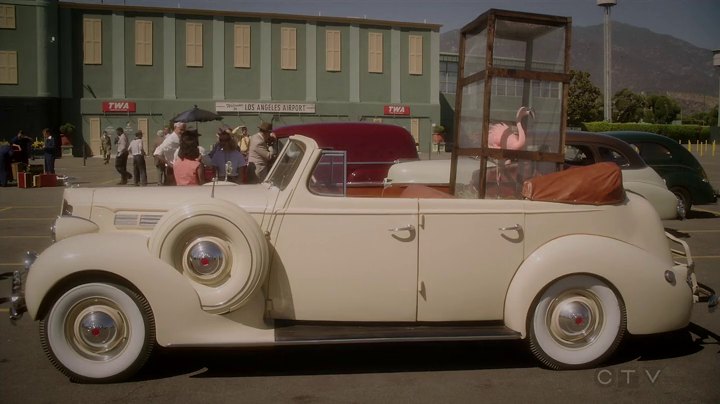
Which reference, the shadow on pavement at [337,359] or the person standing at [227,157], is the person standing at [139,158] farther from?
the shadow on pavement at [337,359]

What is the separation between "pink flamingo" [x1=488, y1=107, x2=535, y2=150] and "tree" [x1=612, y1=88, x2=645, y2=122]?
7382 centimetres

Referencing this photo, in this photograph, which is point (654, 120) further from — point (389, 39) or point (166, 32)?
point (166, 32)

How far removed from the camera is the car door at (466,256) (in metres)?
4.38

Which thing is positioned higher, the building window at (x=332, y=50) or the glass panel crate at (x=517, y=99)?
the building window at (x=332, y=50)

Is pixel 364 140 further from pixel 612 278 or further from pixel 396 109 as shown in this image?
pixel 396 109

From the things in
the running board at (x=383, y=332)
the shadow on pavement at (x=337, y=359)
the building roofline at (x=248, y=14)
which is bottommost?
the shadow on pavement at (x=337, y=359)

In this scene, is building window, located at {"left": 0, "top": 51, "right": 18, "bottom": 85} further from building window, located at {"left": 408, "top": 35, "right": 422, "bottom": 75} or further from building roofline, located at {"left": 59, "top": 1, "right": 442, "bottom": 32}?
building window, located at {"left": 408, "top": 35, "right": 422, "bottom": 75}

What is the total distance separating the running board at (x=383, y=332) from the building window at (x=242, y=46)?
125 ft

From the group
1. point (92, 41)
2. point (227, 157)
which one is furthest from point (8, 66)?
point (227, 157)

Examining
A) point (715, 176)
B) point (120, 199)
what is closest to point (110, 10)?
point (715, 176)

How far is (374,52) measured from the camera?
1689 inches

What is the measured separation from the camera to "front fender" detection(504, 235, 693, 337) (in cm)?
438

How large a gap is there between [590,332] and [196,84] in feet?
127

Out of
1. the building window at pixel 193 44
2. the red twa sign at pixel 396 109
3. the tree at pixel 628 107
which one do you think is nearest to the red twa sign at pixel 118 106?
the building window at pixel 193 44
